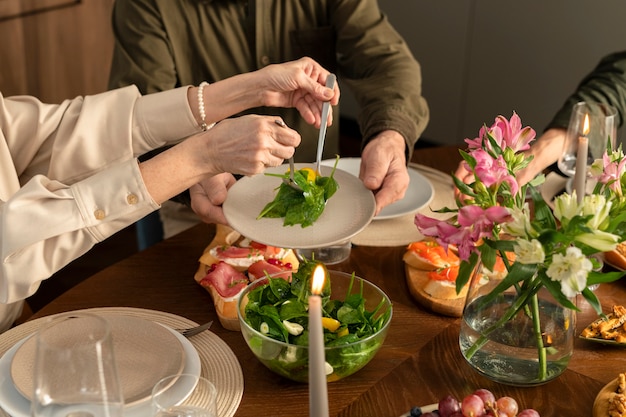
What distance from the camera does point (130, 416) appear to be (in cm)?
116

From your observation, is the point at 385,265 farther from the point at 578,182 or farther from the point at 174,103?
the point at 174,103

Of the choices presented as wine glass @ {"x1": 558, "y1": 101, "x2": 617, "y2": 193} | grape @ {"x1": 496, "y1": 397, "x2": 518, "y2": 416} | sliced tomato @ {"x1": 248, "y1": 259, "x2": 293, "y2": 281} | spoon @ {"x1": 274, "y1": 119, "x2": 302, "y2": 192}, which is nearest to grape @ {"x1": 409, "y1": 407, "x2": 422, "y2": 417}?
grape @ {"x1": 496, "y1": 397, "x2": 518, "y2": 416}

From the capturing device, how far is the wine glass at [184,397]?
1119 mm

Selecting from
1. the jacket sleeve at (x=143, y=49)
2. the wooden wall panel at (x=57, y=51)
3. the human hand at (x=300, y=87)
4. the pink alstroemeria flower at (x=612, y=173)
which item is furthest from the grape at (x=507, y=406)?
the wooden wall panel at (x=57, y=51)

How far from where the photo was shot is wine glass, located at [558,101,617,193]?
5.64ft

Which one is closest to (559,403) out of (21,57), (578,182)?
(578,182)

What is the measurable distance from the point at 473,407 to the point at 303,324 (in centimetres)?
33

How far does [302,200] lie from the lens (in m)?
1.53

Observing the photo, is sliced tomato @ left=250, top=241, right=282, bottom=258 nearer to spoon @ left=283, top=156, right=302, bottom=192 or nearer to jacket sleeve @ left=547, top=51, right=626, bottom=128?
spoon @ left=283, top=156, right=302, bottom=192

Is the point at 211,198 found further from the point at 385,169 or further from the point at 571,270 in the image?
the point at 571,270

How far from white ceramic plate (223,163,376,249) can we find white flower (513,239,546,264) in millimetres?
437

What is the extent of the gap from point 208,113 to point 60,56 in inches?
96.5

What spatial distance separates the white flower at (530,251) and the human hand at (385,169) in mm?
575

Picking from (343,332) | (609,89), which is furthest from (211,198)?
(609,89)
